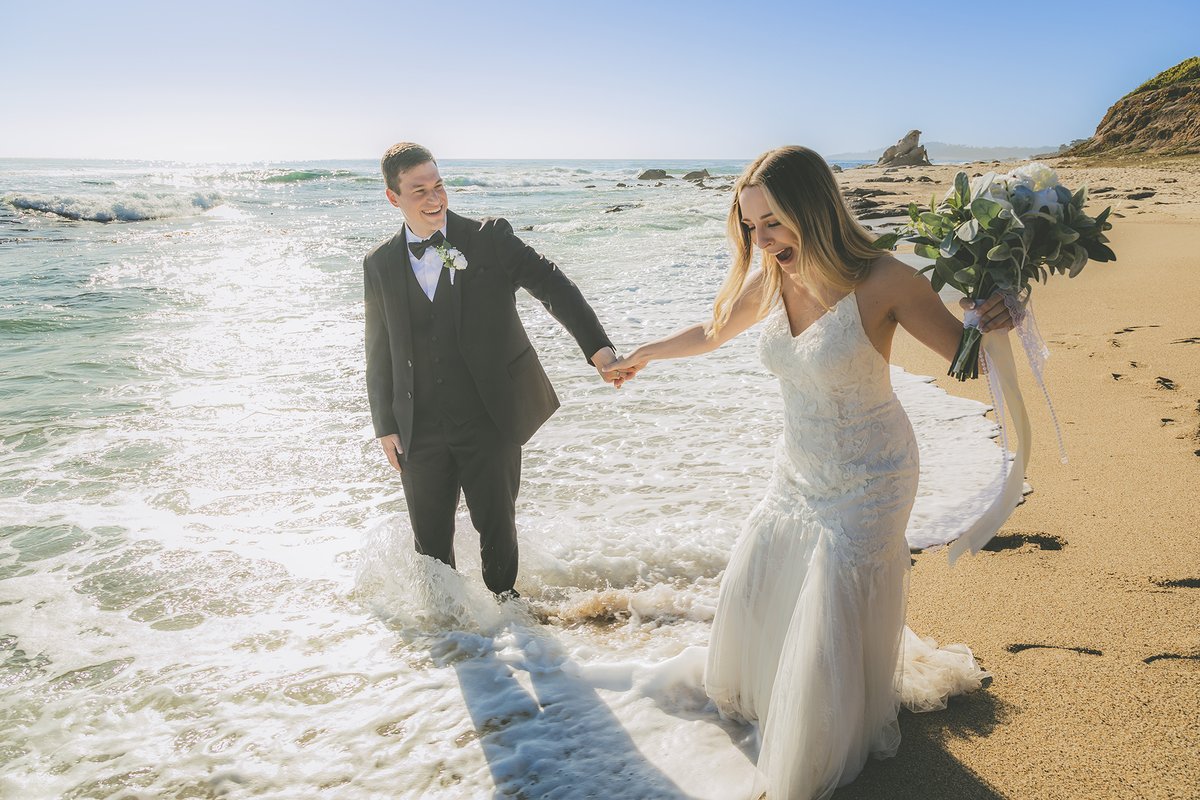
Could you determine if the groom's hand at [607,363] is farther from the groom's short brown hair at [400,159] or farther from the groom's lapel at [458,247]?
the groom's short brown hair at [400,159]

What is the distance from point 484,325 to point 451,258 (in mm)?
368

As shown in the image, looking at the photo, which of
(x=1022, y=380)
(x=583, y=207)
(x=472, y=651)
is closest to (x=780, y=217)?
(x=472, y=651)

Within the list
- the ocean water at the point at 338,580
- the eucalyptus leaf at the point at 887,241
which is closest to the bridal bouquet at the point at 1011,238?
the eucalyptus leaf at the point at 887,241

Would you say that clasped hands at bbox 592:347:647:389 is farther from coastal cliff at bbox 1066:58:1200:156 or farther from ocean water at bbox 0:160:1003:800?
coastal cliff at bbox 1066:58:1200:156

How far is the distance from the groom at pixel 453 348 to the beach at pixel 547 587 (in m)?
0.71

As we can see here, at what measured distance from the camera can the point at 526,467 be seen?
6.93 m

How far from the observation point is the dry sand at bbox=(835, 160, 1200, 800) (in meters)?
2.85

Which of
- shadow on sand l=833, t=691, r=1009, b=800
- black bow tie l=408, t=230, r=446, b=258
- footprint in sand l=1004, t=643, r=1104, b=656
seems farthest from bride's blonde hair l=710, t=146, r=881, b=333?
footprint in sand l=1004, t=643, r=1104, b=656

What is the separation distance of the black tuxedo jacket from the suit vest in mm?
37

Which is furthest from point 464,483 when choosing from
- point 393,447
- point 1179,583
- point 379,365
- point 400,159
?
point 1179,583

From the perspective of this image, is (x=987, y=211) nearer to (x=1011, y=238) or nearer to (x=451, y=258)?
(x=1011, y=238)

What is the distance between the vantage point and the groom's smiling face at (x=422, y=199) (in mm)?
3885

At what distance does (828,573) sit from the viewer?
284 centimetres

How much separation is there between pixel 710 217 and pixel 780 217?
2754 cm
